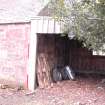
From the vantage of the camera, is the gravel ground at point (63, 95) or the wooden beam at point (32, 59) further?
the wooden beam at point (32, 59)

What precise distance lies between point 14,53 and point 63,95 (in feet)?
9.58

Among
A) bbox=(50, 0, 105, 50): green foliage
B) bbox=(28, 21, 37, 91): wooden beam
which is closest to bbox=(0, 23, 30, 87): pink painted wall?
bbox=(28, 21, 37, 91): wooden beam

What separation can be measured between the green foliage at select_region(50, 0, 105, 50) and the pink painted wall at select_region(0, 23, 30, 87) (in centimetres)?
393

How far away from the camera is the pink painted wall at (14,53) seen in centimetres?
1416

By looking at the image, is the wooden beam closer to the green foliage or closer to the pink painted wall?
the pink painted wall

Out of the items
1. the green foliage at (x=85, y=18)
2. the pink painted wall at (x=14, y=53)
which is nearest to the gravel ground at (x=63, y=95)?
the pink painted wall at (x=14, y=53)

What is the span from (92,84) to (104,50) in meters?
3.97

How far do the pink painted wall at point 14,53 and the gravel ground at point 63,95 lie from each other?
1.87 ft

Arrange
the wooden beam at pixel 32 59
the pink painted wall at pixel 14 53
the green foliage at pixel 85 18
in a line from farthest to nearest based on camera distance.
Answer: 1. the pink painted wall at pixel 14 53
2. the wooden beam at pixel 32 59
3. the green foliage at pixel 85 18

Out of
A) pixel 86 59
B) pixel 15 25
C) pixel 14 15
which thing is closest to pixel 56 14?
pixel 15 25

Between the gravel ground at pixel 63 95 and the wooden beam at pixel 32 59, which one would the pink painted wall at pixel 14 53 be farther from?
the gravel ground at pixel 63 95

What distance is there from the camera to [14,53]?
47.6ft

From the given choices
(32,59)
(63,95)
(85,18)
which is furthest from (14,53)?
(85,18)

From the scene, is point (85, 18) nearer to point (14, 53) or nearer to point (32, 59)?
point (32, 59)
